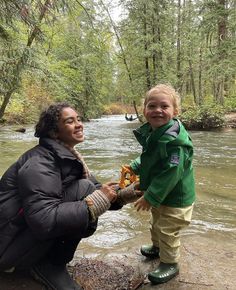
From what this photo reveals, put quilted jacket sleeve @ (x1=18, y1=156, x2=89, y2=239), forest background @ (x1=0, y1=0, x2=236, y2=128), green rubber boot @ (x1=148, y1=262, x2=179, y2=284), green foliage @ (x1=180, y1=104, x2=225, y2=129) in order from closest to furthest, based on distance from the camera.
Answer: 1. quilted jacket sleeve @ (x1=18, y1=156, x2=89, y2=239)
2. green rubber boot @ (x1=148, y1=262, x2=179, y2=284)
3. forest background @ (x1=0, y1=0, x2=236, y2=128)
4. green foliage @ (x1=180, y1=104, x2=225, y2=129)

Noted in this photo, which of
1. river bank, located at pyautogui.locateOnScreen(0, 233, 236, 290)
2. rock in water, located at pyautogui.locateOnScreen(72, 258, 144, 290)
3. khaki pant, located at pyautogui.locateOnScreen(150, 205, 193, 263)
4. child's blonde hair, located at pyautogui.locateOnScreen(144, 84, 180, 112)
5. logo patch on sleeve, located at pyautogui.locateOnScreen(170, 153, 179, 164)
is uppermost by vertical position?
child's blonde hair, located at pyautogui.locateOnScreen(144, 84, 180, 112)

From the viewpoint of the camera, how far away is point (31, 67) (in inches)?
221

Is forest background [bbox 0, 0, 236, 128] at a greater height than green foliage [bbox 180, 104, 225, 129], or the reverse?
forest background [bbox 0, 0, 236, 128]

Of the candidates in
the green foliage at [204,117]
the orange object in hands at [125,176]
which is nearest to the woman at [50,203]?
the orange object in hands at [125,176]

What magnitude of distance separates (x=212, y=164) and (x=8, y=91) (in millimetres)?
5099

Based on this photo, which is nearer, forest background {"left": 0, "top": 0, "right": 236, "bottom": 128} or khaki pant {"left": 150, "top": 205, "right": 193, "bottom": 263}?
khaki pant {"left": 150, "top": 205, "right": 193, "bottom": 263}

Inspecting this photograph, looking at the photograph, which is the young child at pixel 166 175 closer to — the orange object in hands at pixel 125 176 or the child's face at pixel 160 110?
the child's face at pixel 160 110

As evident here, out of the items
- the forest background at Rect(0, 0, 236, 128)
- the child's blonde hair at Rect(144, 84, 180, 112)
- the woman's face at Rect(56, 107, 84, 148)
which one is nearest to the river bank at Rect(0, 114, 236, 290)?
the woman's face at Rect(56, 107, 84, 148)

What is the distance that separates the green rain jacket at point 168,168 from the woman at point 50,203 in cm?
35

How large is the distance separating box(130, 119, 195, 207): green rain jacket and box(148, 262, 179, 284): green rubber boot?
47cm

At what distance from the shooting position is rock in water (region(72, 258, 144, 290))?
245 centimetres

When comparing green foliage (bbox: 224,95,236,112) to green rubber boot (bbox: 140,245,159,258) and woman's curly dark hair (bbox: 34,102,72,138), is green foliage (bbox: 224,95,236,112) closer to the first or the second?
green rubber boot (bbox: 140,245,159,258)

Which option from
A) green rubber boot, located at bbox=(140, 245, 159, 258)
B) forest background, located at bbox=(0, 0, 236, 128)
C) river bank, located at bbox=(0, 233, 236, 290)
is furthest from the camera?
forest background, located at bbox=(0, 0, 236, 128)

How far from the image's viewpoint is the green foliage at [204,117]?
54.9ft
